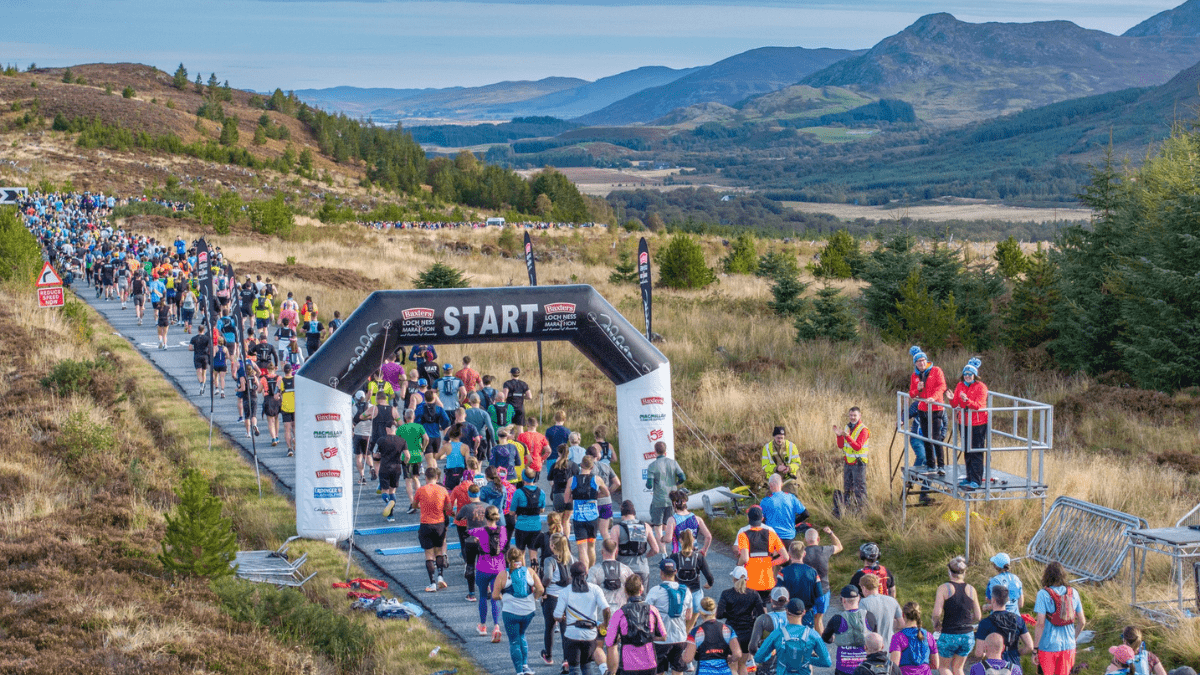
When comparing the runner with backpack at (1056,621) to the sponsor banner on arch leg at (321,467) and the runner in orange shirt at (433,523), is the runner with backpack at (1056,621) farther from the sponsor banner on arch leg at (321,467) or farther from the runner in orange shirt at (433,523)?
the sponsor banner on arch leg at (321,467)

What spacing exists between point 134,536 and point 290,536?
203 cm

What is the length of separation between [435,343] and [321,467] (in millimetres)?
2348

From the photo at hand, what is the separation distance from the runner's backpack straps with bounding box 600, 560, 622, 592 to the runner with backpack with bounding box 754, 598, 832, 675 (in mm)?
1795

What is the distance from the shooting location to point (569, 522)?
13586 mm

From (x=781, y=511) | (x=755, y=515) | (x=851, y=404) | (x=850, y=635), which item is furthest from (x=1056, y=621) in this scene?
(x=851, y=404)

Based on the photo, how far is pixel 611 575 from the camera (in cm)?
989

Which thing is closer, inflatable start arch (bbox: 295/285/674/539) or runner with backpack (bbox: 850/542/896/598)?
runner with backpack (bbox: 850/542/896/598)

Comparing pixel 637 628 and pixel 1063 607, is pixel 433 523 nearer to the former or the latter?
pixel 637 628

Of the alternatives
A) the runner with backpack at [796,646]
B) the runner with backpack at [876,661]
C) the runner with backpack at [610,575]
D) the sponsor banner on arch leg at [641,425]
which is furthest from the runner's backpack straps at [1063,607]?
the sponsor banner on arch leg at [641,425]

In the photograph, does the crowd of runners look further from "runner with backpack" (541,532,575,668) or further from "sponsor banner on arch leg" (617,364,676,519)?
"sponsor banner on arch leg" (617,364,676,519)

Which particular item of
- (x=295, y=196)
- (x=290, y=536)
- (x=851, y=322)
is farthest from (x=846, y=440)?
(x=295, y=196)

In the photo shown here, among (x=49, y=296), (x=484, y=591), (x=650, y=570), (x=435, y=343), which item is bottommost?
(x=650, y=570)

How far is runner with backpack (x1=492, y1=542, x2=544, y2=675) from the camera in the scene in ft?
33.1

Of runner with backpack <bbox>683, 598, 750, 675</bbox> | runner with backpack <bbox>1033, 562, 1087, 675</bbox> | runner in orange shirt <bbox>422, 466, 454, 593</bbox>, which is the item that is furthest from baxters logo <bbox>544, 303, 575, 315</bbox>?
runner with backpack <bbox>1033, 562, 1087, 675</bbox>
